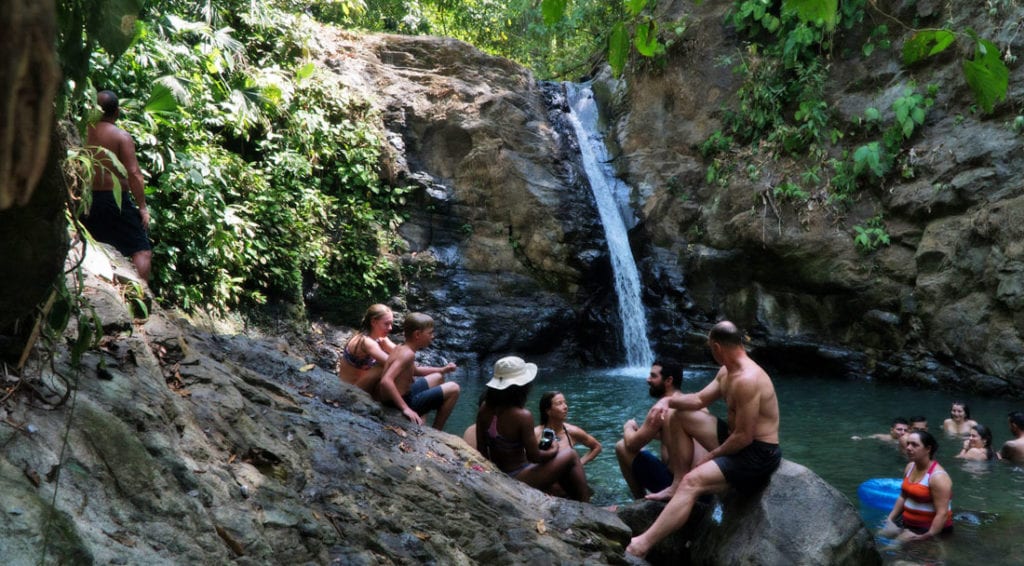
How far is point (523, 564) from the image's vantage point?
4.14 m

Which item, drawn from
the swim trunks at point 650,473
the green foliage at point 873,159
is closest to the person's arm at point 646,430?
the swim trunks at point 650,473

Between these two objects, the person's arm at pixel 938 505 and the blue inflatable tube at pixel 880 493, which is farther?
the blue inflatable tube at pixel 880 493

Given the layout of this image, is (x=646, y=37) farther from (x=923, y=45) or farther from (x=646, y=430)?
(x=646, y=430)

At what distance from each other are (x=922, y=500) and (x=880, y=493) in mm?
903

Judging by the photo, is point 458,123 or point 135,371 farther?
point 458,123

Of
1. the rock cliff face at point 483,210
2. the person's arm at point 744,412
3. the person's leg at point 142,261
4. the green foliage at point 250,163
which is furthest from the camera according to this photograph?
the rock cliff face at point 483,210

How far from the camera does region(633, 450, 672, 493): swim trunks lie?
6.22 meters

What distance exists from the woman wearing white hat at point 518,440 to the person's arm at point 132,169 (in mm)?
3021

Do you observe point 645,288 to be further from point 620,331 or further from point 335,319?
point 335,319

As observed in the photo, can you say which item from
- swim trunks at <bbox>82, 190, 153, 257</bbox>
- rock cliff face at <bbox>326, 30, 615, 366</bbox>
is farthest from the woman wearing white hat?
rock cliff face at <bbox>326, 30, 615, 366</bbox>

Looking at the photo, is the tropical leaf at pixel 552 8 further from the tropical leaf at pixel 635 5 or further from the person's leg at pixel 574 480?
the person's leg at pixel 574 480

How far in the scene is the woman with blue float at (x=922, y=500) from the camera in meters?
6.02

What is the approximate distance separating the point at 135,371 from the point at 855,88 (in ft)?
47.2

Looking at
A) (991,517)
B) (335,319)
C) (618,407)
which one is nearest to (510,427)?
(991,517)
